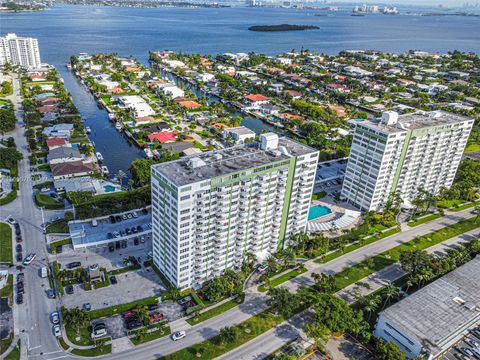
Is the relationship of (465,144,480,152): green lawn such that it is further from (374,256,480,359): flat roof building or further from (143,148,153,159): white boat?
(143,148,153,159): white boat

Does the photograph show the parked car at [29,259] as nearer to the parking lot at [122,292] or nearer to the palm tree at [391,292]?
the parking lot at [122,292]

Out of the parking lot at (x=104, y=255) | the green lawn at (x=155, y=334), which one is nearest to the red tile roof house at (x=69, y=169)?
the parking lot at (x=104, y=255)

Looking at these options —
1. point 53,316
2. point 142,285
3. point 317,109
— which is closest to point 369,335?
point 142,285

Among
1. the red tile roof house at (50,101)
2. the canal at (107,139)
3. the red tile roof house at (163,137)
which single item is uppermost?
the red tile roof house at (50,101)

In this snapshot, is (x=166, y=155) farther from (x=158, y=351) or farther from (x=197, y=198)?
(x=158, y=351)

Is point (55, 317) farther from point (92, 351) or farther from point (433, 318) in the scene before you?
point (433, 318)

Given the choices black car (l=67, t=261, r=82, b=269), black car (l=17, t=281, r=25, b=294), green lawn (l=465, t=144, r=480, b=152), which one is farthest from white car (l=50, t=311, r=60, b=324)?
green lawn (l=465, t=144, r=480, b=152)
